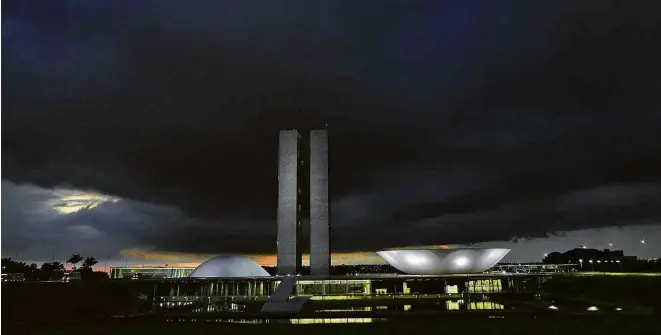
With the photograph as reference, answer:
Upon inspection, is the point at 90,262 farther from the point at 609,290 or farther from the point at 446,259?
the point at 609,290

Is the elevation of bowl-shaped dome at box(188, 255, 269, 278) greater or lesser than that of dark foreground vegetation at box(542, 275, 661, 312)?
greater

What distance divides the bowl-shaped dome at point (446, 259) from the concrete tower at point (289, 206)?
1204 cm

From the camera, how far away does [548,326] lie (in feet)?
47.3

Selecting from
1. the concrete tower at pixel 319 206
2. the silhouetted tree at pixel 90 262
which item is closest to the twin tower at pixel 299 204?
the concrete tower at pixel 319 206

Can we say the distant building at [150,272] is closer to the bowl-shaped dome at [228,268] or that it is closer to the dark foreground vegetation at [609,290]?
the bowl-shaped dome at [228,268]

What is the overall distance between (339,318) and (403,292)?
17732 millimetres

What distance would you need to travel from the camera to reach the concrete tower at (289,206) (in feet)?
166

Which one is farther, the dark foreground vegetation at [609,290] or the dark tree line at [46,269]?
the dark tree line at [46,269]

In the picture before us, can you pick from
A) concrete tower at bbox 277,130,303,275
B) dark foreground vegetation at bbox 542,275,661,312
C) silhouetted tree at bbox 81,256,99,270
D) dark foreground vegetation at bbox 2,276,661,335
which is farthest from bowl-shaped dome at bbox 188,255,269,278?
silhouetted tree at bbox 81,256,99,270

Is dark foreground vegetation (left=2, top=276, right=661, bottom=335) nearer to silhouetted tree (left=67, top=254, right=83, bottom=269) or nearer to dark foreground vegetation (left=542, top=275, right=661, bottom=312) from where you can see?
dark foreground vegetation (left=542, top=275, right=661, bottom=312)

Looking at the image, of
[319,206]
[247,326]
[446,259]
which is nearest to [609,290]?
[446,259]

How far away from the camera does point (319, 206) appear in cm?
5216

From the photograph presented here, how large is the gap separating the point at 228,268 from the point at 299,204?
1264 cm

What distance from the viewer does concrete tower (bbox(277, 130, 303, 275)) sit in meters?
50.5
